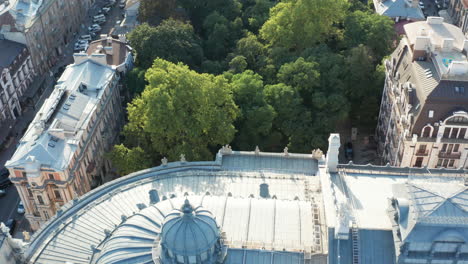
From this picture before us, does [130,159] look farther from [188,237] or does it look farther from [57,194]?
[188,237]

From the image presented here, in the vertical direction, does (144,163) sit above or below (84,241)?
above

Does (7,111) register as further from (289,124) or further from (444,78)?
(444,78)

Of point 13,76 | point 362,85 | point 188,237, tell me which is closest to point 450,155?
point 362,85

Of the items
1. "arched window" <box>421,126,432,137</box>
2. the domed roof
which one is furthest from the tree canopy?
the domed roof

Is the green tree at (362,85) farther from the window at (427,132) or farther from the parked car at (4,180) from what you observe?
the parked car at (4,180)

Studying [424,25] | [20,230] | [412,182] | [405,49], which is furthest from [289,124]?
[20,230]

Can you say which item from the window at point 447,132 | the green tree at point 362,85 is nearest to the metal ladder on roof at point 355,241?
the window at point 447,132
